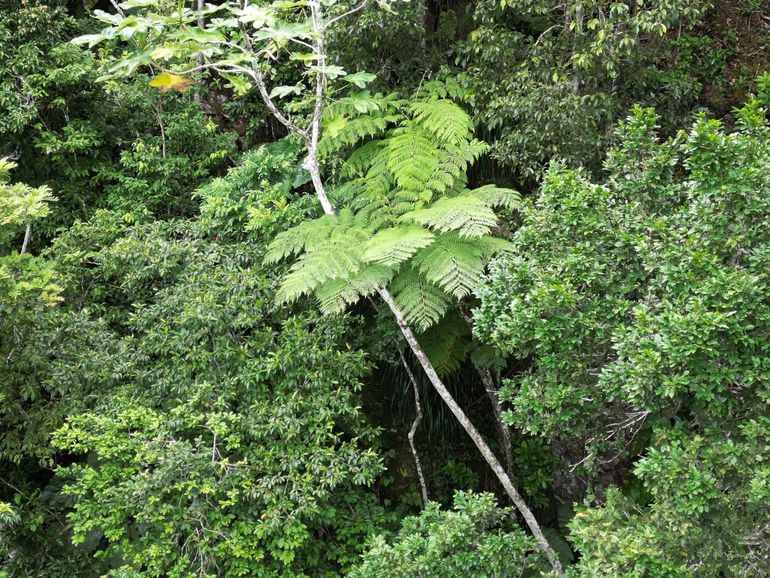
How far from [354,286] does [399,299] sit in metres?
0.34

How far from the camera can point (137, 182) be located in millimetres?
7168

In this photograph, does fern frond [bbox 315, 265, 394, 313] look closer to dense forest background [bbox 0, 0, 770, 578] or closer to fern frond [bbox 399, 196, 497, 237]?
dense forest background [bbox 0, 0, 770, 578]

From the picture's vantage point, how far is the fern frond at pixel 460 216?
4789 millimetres

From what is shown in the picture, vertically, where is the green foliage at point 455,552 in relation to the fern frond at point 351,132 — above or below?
below

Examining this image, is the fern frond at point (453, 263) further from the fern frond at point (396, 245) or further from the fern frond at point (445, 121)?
the fern frond at point (445, 121)

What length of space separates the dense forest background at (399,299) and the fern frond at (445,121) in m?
0.02

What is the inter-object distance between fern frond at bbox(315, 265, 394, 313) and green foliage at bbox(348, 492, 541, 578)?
4.95ft

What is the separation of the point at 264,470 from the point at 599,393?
2.27 metres

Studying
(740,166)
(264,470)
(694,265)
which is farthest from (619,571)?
(264,470)

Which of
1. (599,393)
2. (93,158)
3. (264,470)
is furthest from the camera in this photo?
(93,158)

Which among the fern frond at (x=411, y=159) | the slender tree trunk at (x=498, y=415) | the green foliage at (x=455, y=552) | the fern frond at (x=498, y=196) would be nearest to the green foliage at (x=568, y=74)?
the fern frond at (x=498, y=196)

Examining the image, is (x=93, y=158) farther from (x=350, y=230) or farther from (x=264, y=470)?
(x=264, y=470)

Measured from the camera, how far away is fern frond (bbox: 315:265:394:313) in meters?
5.07

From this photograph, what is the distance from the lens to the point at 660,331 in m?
3.54
